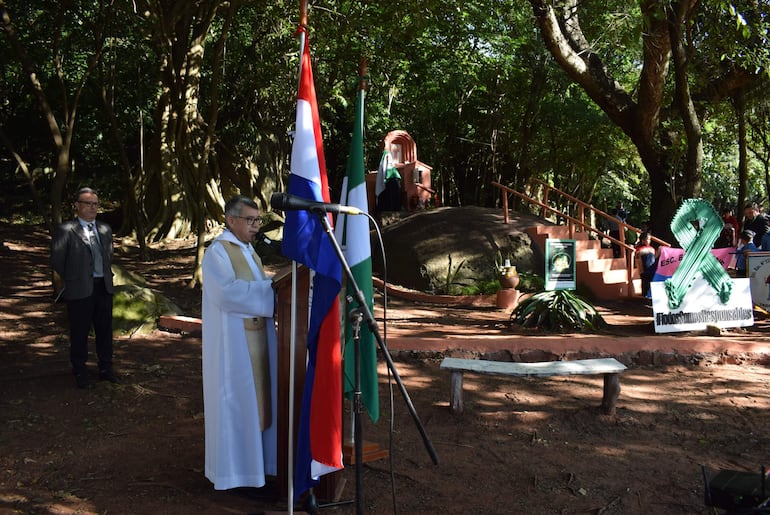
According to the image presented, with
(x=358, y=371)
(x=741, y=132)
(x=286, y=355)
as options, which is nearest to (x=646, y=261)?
(x=741, y=132)

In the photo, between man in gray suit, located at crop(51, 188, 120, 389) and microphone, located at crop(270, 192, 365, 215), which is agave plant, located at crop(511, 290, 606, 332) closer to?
man in gray suit, located at crop(51, 188, 120, 389)

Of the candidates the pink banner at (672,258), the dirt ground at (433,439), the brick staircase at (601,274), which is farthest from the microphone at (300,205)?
the brick staircase at (601,274)

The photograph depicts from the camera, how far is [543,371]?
A: 232 inches

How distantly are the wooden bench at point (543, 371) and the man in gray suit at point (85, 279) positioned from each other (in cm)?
323

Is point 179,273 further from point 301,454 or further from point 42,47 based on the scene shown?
point 301,454

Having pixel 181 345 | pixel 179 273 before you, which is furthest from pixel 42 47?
pixel 181 345

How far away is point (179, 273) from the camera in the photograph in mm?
12922

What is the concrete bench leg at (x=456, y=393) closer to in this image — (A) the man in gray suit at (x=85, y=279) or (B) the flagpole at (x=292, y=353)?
(B) the flagpole at (x=292, y=353)

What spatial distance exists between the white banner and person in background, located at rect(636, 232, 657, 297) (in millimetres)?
3196

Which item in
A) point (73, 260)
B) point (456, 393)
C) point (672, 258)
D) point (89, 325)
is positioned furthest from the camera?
point (672, 258)

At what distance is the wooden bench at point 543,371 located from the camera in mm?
5863

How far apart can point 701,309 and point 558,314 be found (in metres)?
1.80

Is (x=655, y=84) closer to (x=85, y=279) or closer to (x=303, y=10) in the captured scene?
(x=303, y=10)

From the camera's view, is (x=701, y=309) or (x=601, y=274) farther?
(x=601, y=274)
